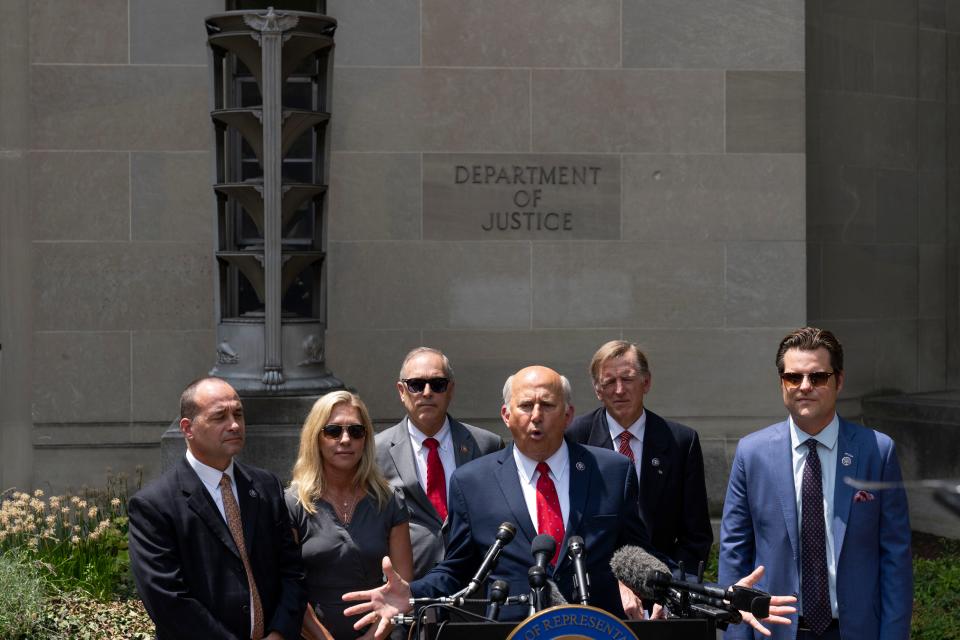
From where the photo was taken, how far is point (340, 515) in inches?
237

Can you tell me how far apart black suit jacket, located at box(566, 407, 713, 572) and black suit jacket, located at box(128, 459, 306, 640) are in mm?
1684

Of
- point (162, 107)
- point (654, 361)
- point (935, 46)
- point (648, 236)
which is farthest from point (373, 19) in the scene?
point (935, 46)

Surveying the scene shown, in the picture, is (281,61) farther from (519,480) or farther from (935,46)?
(935,46)

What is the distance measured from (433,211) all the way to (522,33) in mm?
1763

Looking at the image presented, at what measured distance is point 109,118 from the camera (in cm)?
1141

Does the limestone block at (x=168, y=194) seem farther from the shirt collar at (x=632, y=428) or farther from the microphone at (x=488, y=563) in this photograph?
the microphone at (x=488, y=563)

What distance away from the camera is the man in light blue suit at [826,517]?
5.39m

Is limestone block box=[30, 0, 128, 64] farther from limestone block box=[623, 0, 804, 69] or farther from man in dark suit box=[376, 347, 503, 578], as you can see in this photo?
man in dark suit box=[376, 347, 503, 578]

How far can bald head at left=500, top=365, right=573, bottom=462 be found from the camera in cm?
527

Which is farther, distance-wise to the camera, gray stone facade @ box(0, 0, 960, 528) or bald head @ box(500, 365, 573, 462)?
gray stone facade @ box(0, 0, 960, 528)

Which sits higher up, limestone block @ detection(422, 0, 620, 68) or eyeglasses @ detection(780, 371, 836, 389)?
limestone block @ detection(422, 0, 620, 68)

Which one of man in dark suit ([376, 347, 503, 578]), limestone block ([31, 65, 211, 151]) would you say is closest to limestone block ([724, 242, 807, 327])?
limestone block ([31, 65, 211, 151])

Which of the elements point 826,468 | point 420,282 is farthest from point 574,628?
point 420,282

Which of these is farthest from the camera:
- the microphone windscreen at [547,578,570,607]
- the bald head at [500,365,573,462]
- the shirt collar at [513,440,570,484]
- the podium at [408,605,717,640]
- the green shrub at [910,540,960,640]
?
the green shrub at [910,540,960,640]
